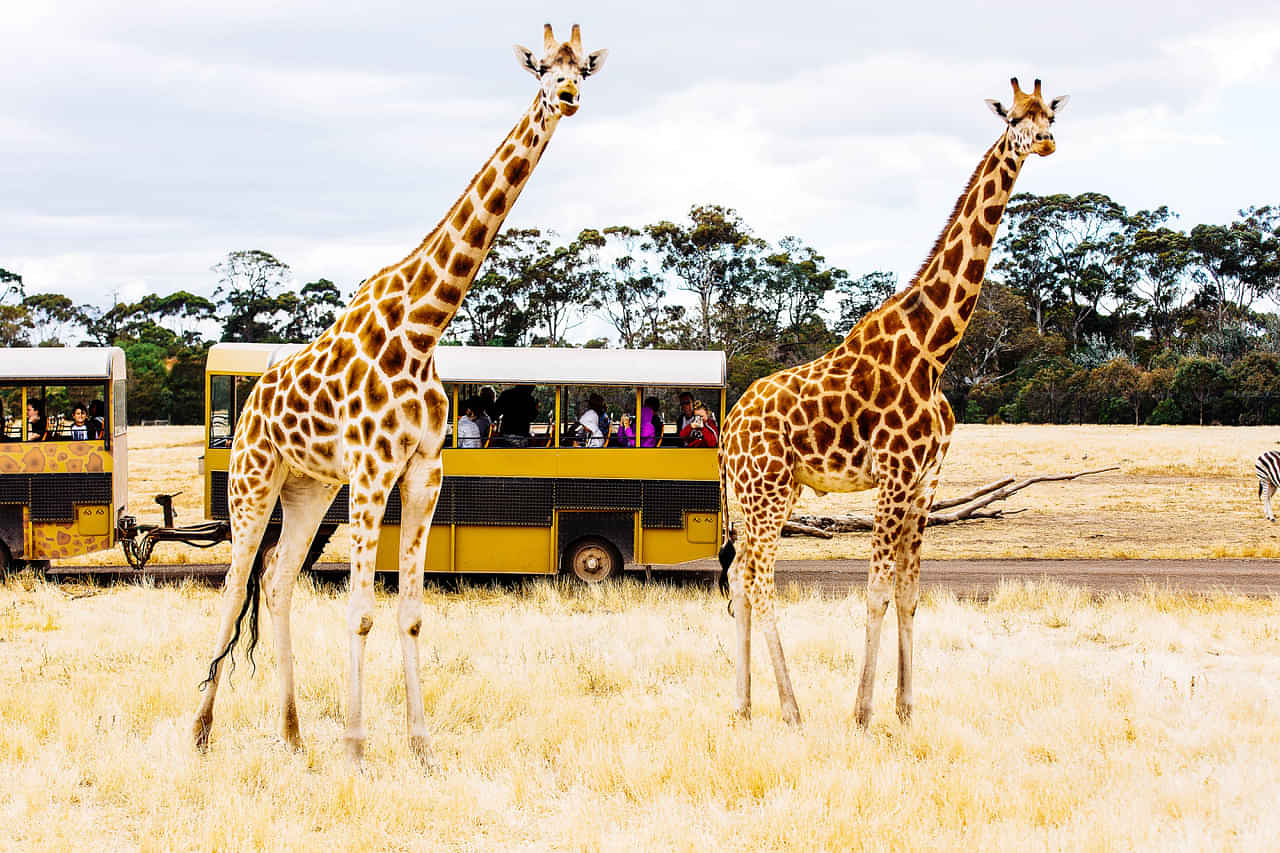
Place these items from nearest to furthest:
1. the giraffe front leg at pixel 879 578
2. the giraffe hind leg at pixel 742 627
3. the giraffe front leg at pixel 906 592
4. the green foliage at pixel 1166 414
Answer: the giraffe front leg at pixel 879 578, the giraffe front leg at pixel 906 592, the giraffe hind leg at pixel 742 627, the green foliage at pixel 1166 414

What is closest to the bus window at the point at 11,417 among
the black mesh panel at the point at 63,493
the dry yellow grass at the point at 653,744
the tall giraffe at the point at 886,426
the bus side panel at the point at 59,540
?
the black mesh panel at the point at 63,493

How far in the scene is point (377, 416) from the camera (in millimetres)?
6844

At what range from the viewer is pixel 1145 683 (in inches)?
361

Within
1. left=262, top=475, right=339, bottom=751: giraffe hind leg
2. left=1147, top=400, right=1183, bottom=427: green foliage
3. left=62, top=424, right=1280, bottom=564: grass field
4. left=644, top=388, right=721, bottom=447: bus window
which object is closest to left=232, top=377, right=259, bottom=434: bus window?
left=644, top=388, right=721, bottom=447: bus window

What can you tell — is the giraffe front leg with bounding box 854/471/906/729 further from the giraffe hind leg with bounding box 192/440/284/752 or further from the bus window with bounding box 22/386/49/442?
the bus window with bounding box 22/386/49/442

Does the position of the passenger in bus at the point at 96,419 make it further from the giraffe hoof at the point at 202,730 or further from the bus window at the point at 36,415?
the giraffe hoof at the point at 202,730

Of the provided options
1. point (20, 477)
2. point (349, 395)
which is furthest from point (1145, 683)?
point (20, 477)

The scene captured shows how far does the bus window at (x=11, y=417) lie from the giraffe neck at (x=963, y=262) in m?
11.4

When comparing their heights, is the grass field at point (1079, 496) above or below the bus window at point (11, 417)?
below

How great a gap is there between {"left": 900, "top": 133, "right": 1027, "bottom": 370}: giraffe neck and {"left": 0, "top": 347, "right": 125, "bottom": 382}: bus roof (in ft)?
35.4

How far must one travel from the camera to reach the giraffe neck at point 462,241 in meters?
7.05

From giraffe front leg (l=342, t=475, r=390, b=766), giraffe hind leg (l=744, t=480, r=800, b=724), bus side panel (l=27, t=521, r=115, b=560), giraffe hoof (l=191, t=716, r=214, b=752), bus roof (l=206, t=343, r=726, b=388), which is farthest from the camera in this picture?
bus side panel (l=27, t=521, r=115, b=560)

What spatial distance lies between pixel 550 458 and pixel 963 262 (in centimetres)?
703

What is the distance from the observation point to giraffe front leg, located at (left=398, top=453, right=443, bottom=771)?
23.0 ft
